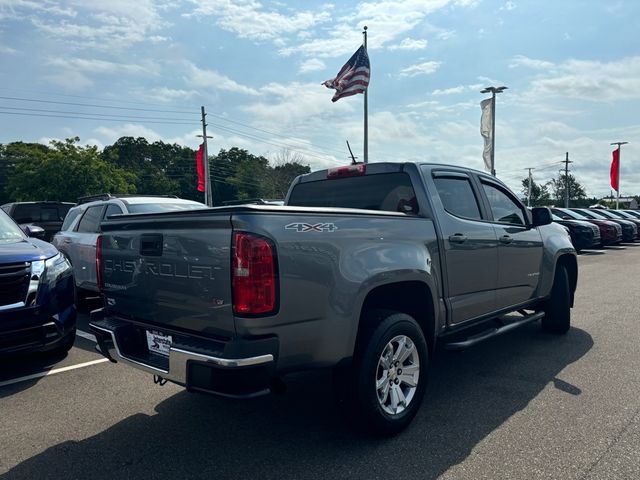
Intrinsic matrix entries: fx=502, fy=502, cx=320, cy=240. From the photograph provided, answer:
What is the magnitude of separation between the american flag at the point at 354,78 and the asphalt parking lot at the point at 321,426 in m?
12.7

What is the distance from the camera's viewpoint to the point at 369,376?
10.5ft

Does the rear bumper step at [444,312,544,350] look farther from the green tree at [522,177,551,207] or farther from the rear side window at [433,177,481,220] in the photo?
the green tree at [522,177,551,207]

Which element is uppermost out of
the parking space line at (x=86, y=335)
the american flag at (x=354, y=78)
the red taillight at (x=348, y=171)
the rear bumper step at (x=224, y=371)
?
the american flag at (x=354, y=78)

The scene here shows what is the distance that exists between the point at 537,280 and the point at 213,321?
13.1 ft

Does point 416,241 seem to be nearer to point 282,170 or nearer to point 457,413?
point 457,413

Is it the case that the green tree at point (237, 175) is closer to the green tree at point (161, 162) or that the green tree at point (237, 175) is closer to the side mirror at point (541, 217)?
the green tree at point (161, 162)

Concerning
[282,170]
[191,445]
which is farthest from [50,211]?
[282,170]

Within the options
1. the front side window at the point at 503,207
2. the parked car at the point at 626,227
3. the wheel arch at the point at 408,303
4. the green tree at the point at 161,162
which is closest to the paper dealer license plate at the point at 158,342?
the wheel arch at the point at 408,303

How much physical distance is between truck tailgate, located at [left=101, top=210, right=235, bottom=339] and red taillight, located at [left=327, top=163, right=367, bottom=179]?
197 centimetres

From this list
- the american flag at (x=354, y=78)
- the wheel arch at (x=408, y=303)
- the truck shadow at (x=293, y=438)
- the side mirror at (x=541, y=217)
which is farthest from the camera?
the american flag at (x=354, y=78)

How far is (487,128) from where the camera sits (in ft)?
80.8

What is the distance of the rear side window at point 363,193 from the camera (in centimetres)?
423

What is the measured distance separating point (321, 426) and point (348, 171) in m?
2.25

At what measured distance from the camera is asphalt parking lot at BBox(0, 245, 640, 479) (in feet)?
9.92
